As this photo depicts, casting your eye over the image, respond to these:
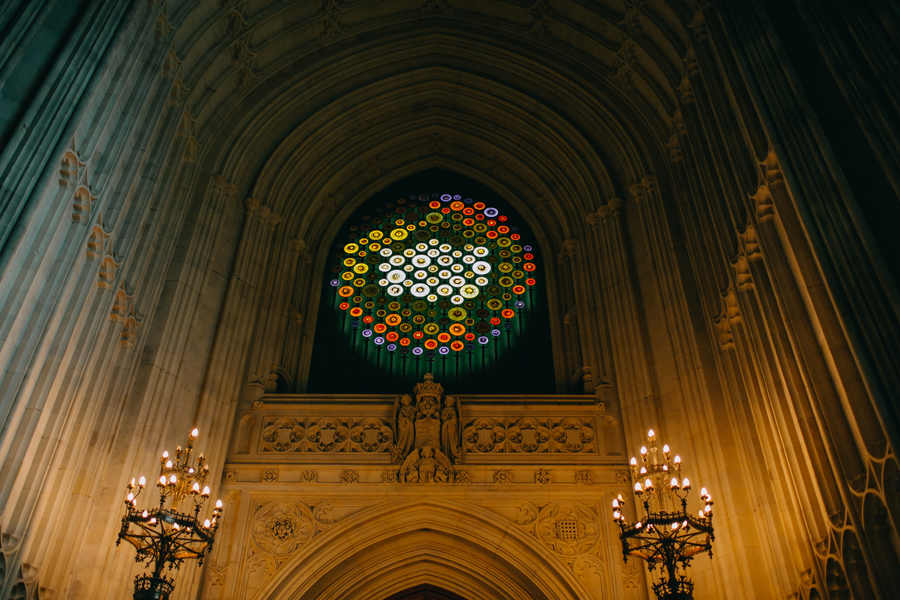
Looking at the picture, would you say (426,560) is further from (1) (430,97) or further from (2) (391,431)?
(1) (430,97)

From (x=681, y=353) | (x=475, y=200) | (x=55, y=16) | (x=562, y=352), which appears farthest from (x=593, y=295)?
(x=55, y=16)

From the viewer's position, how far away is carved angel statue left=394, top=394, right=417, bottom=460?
11719 mm

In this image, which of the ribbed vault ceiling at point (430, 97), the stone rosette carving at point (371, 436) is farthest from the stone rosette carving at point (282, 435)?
the ribbed vault ceiling at point (430, 97)

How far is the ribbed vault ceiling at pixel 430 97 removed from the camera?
13.7 meters

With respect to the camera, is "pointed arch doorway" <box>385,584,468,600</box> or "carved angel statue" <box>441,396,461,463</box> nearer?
"pointed arch doorway" <box>385,584,468,600</box>

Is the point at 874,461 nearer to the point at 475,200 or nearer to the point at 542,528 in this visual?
the point at 542,528

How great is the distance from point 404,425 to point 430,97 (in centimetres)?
840

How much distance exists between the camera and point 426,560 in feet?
37.5

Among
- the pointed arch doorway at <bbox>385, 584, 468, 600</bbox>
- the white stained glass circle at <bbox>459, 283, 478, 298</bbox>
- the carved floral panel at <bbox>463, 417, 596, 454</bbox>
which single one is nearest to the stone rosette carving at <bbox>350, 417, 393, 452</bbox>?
the carved floral panel at <bbox>463, 417, 596, 454</bbox>

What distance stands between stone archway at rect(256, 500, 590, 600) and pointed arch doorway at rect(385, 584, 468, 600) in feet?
0.05

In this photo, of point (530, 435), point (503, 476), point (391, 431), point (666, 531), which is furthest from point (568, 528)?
point (666, 531)

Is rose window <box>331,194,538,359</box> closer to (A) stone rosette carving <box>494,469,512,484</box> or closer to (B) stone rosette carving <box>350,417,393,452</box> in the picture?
(B) stone rosette carving <box>350,417,393,452</box>

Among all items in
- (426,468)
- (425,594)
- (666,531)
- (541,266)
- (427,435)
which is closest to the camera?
(666,531)

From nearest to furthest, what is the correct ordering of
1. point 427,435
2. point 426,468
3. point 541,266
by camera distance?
1. point 426,468
2. point 427,435
3. point 541,266
